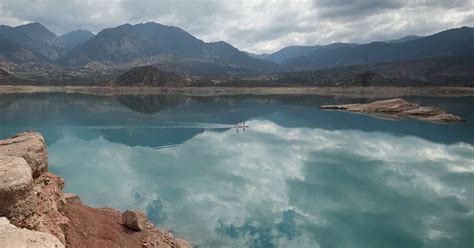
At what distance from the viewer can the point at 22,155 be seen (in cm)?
A: 1465

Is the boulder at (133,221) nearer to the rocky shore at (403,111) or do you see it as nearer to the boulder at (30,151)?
the boulder at (30,151)

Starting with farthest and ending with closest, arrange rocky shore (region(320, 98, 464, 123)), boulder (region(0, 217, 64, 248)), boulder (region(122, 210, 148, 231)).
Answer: rocky shore (region(320, 98, 464, 123))
boulder (region(122, 210, 148, 231))
boulder (region(0, 217, 64, 248))

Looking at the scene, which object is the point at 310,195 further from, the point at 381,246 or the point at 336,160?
the point at 336,160

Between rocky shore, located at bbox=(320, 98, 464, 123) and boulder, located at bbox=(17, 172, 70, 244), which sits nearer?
boulder, located at bbox=(17, 172, 70, 244)

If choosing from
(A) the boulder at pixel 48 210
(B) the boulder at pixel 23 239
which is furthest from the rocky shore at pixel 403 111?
(B) the boulder at pixel 23 239

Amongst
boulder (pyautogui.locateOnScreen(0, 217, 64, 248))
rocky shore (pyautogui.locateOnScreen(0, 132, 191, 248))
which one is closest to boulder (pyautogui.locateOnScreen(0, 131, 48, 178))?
rocky shore (pyautogui.locateOnScreen(0, 132, 191, 248))

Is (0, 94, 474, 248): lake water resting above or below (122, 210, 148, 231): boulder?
below

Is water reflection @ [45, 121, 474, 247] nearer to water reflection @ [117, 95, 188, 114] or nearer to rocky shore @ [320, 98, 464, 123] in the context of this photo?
rocky shore @ [320, 98, 464, 123]

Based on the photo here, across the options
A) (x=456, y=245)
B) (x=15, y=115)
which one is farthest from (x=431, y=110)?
(x=15, y=115)

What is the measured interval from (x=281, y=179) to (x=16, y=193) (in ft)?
100

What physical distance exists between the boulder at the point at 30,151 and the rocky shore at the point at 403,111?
285 ft

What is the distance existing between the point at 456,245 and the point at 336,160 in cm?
2453

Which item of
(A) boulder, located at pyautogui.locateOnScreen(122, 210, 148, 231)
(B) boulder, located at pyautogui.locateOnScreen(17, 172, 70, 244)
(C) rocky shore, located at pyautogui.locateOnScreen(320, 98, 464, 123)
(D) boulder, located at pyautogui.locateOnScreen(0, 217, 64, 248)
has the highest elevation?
(D) boulder, located at pyautogui.locateOnScreen(0, 217, 64, 248)

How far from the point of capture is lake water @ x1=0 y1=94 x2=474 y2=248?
1021 inches
